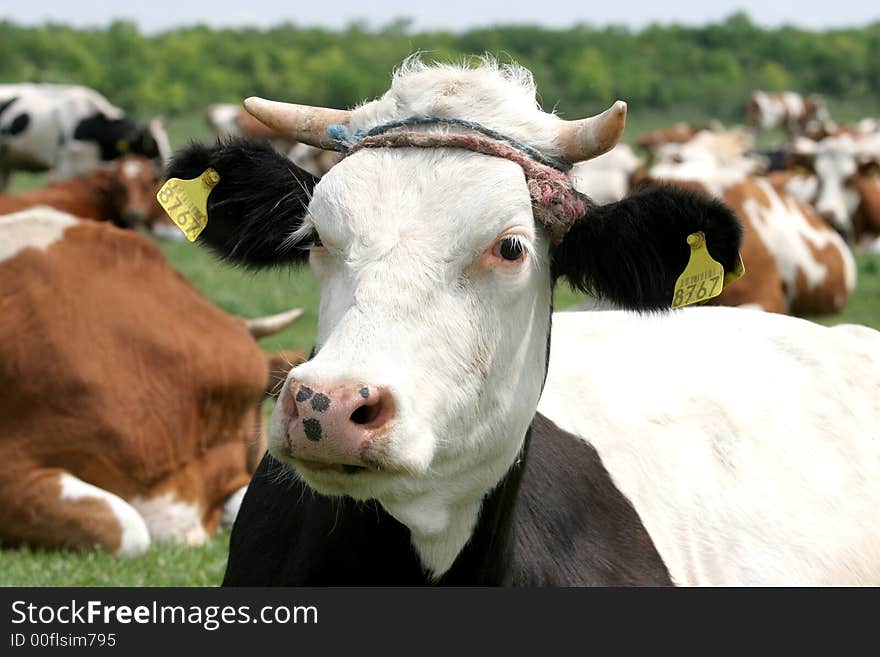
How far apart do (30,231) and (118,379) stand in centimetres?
90

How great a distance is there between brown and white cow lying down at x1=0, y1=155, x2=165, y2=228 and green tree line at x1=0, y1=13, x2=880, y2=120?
91.4 ft

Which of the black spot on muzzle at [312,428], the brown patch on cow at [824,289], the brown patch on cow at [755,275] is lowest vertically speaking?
the brown patch on cow at [824,289]

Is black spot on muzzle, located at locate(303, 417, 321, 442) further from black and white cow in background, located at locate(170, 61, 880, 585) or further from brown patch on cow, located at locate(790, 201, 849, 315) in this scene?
brown patch on cow, located at locate(790, 201, 849, 315)

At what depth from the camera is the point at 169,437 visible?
670 centimetres

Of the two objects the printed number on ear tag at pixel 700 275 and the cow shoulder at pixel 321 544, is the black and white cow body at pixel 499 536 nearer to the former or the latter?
the cow shoulder at pixel 321 544

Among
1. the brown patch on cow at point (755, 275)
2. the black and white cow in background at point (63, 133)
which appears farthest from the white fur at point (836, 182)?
the black and white cow in background at point (63, 133)

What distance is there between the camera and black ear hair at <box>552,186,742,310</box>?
3.22m

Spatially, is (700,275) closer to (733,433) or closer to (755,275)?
(733,433)

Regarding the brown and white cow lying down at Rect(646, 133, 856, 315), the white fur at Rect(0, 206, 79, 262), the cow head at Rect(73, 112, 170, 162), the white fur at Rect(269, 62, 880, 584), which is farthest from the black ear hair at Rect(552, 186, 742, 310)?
the cow head at Rect(73, 112, 170, 162)

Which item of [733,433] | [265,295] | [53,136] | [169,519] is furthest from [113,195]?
[53,136]

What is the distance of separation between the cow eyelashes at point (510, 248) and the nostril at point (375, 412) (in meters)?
0.56

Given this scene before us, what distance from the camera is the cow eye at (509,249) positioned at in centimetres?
305

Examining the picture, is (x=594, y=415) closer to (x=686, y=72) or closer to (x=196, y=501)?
(x=196, y=501)

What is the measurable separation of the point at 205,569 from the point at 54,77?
44.9 meters
